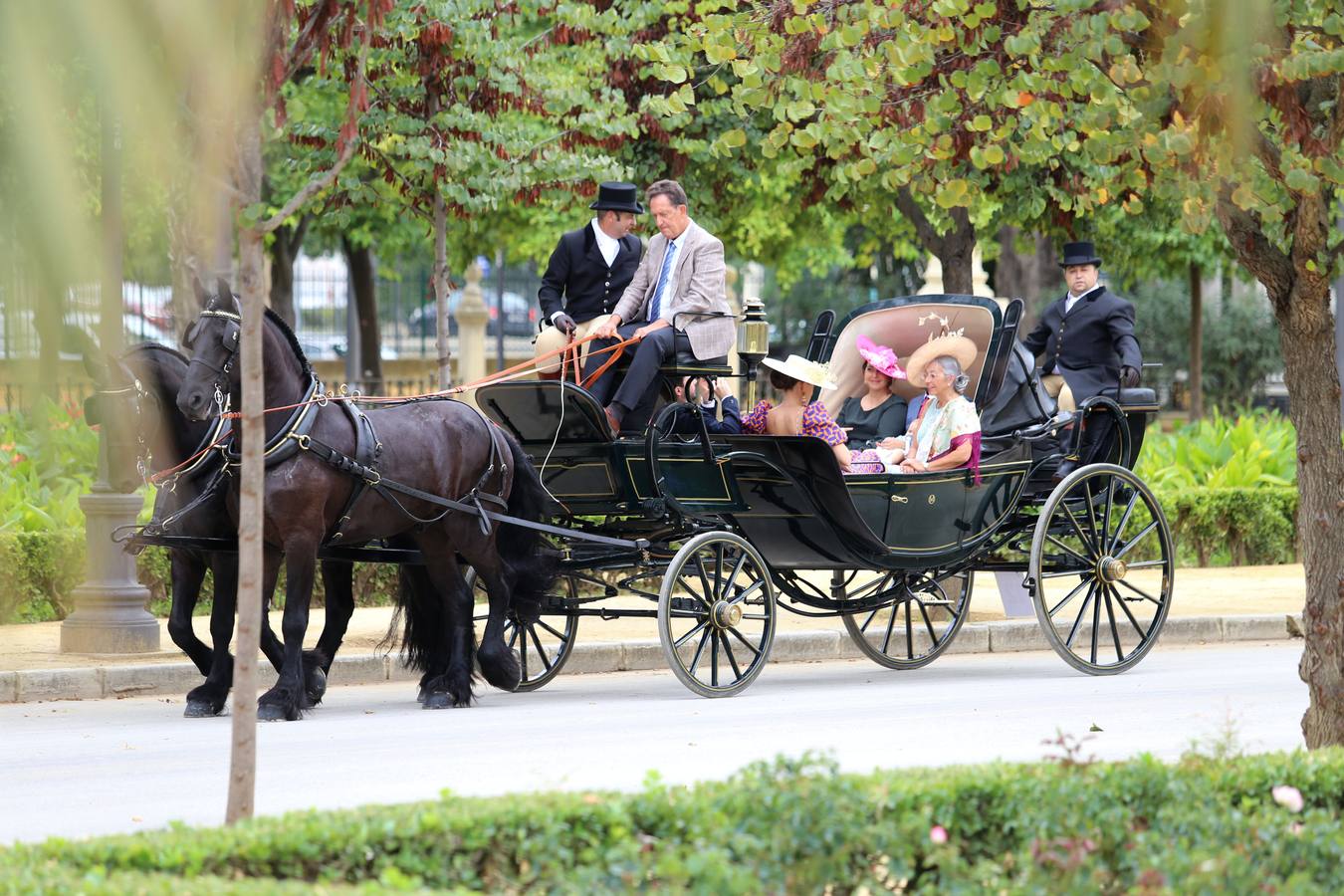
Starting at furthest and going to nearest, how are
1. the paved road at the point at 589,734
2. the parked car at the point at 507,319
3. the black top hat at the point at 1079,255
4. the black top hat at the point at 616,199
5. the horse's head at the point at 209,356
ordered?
the parked car at the point at 507,319, the black top hat at the point at 1079,255, the black top hat at the point at 616,199, the horse's head at the point at 209,356, the paved road at the point at 589,734

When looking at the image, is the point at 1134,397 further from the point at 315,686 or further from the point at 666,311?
the point at 315,686

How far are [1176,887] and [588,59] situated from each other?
11.8 m

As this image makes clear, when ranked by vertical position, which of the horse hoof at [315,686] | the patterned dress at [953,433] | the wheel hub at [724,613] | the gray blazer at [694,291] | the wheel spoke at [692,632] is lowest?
the horse hoof at [315,686]

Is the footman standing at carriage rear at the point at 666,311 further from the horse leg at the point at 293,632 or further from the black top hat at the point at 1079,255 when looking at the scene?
the black top hat at the point at 1079,255

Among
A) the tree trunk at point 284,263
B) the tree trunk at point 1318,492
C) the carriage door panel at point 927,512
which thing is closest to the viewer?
the tree trunk at point 1318,492

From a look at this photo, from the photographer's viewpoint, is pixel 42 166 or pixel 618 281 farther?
pixel 618 281

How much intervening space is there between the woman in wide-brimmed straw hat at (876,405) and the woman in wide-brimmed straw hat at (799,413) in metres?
0.81

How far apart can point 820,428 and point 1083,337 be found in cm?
336

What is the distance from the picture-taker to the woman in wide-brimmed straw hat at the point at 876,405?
11.4 meters

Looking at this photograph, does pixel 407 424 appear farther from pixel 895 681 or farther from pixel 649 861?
pixel 649 861

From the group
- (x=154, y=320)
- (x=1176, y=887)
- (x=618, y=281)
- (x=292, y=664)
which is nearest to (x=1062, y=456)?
(x=618, y=281)

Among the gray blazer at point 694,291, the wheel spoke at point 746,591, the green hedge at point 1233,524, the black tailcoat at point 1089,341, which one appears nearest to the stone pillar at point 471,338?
the green hedge at point 1233,524

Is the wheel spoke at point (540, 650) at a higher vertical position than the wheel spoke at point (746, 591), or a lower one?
lower

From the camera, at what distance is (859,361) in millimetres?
11711
